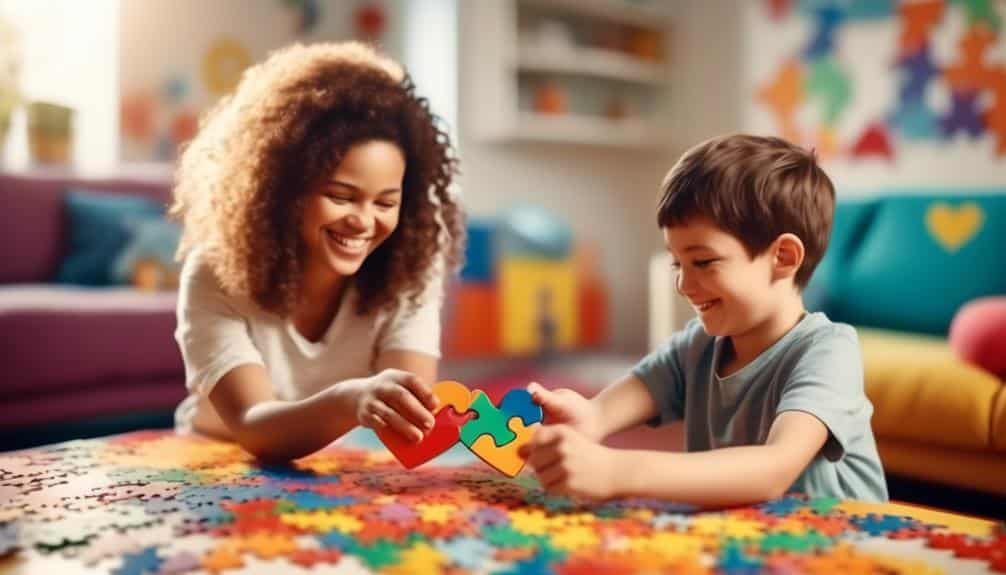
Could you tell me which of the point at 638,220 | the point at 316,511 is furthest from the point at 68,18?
the point at 316,511

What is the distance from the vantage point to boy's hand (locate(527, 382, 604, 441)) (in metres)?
1.27

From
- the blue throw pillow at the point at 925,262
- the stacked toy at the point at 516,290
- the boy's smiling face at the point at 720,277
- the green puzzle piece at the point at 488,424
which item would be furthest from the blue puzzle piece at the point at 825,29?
the green puzzle piece at the point at 488,424

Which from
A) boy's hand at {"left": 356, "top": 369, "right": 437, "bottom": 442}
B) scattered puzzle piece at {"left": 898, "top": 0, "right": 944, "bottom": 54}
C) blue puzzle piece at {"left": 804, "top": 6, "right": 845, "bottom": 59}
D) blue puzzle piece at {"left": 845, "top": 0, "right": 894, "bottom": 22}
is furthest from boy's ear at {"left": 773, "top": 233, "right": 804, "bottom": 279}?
blue puzzle piece at {"left": 804, "top": 6, "right": 845, "bottom": 59}

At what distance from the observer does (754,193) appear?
1229 mm

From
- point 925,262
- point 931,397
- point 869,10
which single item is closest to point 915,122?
point 869,10

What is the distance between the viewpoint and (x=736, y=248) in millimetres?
1229

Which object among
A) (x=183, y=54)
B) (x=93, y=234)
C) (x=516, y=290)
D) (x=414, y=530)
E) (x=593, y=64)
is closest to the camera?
(x=414, y=530)

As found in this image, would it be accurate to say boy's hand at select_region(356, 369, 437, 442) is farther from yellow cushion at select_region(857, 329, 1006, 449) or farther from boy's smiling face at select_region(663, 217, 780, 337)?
yellow cushion at select_region(857, 329, 1006, 449)

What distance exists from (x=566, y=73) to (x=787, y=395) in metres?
4.25

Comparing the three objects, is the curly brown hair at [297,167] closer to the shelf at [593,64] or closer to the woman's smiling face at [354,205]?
the woman's smiling face at [354,205]

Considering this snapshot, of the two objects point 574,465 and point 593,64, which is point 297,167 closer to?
point 574,465

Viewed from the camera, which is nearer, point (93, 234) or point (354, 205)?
point (354, 205)

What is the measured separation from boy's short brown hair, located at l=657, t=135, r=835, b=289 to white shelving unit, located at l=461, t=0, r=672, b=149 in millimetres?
3577

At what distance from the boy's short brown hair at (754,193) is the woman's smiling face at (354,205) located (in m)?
0.40
